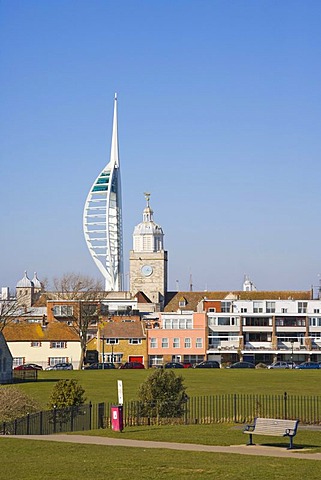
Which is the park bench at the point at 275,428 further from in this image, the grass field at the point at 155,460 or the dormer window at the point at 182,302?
the dormer window at the point at 182,302

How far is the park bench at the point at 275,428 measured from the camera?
25.2 metres

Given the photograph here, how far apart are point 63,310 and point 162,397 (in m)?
95.1

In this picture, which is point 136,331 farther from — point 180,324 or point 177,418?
point 177,418

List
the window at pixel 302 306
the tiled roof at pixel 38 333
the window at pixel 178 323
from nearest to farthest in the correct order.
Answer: the tiled roof at pixel 38 333 → the window at pixel 178 323 → the window at pixel 302 306

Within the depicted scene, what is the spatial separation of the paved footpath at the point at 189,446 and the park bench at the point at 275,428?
43 cm

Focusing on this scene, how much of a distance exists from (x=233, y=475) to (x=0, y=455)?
23.5ft

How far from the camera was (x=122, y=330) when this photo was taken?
11288 cm

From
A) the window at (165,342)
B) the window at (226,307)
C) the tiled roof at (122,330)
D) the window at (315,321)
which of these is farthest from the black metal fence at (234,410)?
the window at (226,307)

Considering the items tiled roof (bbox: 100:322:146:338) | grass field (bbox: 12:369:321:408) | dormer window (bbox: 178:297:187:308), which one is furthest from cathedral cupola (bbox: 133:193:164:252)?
grass field (bbox: 12:369:321:408)

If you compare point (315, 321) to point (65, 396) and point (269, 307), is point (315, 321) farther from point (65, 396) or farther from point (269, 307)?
point (65, 396)

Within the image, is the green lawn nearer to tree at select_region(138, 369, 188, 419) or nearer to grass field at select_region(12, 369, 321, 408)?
tree at select_region(138, 369, 188, 419)

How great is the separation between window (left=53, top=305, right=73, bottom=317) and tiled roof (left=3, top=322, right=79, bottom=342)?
55.4ft

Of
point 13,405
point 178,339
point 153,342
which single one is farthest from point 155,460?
point 178,339

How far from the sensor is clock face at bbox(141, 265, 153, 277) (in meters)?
183
